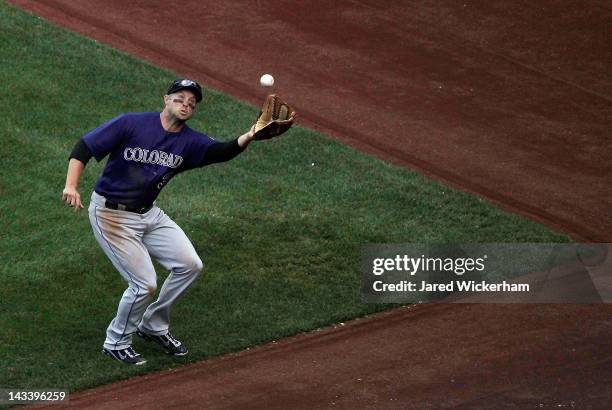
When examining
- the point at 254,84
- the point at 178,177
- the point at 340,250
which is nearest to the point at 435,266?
the point at 340,250

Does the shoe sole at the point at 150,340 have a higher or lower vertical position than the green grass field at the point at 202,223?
lower

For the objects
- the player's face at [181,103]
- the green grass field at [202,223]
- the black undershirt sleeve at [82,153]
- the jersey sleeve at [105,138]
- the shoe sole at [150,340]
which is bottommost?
the shoe sole at [150,340]

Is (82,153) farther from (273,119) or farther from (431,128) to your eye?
(431,128)

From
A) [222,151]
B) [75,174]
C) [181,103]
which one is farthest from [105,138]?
[222,151]

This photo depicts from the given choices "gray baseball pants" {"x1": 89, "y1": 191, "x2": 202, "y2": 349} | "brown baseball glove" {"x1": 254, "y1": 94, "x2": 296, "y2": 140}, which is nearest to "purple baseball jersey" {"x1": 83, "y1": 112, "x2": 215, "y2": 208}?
"gray baseball pants" {"x1": 89, "y1": 191, "x2": 202, "y2": 349}

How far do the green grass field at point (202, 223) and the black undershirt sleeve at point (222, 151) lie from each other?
1.24 meters

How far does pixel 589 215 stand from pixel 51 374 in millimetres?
4773

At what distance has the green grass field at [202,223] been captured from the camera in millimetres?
8258

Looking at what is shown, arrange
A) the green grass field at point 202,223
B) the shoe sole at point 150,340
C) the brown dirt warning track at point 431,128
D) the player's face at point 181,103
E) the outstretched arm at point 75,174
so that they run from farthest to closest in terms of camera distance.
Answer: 1. the green grass field at point 202,223
2. the shoe sole at point 150,340
3. the player's face at point 181,103
4. the brown dirt warning track at point 431,128
5. the outstretched arm at point 75,174

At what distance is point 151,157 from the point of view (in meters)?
7.70

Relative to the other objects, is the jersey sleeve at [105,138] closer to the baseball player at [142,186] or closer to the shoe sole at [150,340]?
the baseball player at [142,186]

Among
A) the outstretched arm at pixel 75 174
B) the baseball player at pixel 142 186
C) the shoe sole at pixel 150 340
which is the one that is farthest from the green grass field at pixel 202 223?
the outstretched arm at pixel 75 174

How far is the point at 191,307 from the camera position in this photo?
28.6 feet

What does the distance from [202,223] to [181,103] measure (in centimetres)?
224
